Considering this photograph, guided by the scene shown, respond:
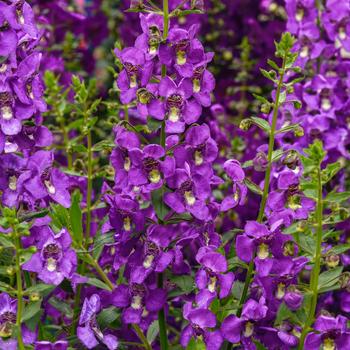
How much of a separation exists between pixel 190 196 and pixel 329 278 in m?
0.22

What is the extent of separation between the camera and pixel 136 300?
124cm

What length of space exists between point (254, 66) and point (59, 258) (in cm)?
133

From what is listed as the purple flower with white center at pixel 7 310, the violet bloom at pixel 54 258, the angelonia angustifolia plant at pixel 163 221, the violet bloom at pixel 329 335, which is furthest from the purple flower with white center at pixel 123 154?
the violet bloom at pixel 329 335

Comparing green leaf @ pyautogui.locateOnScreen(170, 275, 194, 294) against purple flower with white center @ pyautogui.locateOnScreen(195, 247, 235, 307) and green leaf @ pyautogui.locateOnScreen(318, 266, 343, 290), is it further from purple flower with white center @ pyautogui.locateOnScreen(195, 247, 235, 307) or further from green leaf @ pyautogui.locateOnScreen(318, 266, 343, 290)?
green leaf @ pyautogui.locateOnScreen(318, 266, 343, 290)

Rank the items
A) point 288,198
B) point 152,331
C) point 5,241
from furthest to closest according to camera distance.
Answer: point 152,331 → point 288,198 → point 5,241

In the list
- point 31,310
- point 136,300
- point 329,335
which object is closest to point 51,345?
point 31,310

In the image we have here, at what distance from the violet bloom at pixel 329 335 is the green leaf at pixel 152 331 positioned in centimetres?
26

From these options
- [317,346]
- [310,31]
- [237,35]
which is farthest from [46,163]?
[237,35]

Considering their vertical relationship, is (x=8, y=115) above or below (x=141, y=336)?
above

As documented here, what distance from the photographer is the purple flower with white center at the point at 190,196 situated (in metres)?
1.19

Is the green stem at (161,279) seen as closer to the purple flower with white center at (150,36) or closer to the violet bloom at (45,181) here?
the purple flower with white center at (150,36)

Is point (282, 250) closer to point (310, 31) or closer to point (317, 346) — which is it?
point (317, 346)

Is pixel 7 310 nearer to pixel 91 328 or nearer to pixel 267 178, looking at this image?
pixel 91 328

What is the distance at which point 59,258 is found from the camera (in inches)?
46.1
